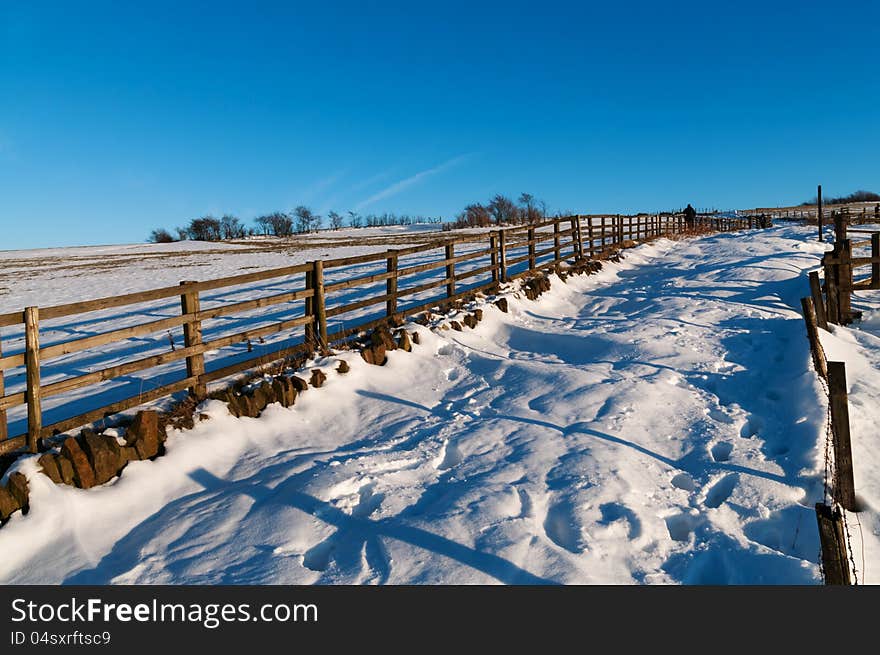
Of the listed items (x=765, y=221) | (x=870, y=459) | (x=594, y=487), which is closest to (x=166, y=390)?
(x=594, y=487)

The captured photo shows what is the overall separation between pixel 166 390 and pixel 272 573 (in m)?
2.96

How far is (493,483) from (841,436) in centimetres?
270

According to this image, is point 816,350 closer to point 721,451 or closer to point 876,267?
point 721,451

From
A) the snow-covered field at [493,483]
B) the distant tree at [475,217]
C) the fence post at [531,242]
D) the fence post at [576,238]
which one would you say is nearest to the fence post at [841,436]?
the snow-covered field at [493,483]

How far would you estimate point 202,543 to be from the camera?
413 centimetres

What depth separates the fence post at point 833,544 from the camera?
3068 mm

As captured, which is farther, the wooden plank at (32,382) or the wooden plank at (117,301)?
the wooden plank at (117,301)

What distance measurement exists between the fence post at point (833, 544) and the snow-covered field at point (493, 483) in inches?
17.8

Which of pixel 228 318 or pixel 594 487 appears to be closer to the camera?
pixel 594 487

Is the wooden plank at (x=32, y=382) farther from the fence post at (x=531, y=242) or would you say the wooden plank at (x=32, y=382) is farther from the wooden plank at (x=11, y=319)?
the fence post at (x=531, y=242)

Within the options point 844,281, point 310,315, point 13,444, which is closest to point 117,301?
point 13,444

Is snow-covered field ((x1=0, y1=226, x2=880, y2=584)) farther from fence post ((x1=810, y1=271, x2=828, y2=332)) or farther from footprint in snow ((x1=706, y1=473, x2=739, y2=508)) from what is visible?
fence post ((x1=810, y1=271, x2=828, y2=332))

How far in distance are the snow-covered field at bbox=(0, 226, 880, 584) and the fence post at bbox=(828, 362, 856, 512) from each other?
0.61 feet

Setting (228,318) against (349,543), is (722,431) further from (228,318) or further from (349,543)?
(228,318)
